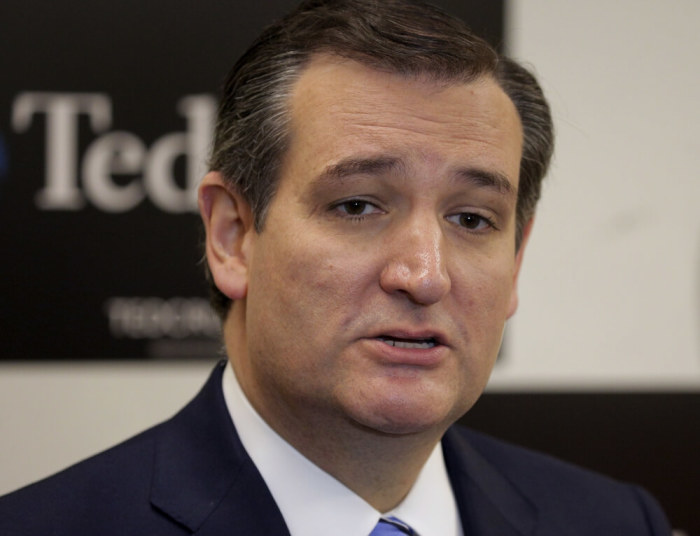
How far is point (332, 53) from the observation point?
5.42ft

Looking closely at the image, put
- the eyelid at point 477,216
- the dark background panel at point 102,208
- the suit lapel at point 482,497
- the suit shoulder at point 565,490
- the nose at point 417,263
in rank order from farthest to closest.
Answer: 1. the dark background panel at point 102,208
2. the suit shoulder at point 565,490
3. the suit lapel at point 482,497
4. the eyelid at point 477,216
5. the nose at point 417,263

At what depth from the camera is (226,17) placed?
2758 millimetres

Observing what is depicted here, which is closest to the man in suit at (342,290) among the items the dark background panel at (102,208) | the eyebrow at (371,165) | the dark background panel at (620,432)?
the eyebrow at (371,165)

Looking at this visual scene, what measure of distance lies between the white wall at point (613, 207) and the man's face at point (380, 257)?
126cm

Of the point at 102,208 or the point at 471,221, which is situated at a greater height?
the point at 471,221

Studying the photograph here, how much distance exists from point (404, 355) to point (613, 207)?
1585 millimetres

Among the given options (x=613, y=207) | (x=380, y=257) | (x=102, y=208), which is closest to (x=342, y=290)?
(x=380, y=257)

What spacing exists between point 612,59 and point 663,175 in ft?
1.26

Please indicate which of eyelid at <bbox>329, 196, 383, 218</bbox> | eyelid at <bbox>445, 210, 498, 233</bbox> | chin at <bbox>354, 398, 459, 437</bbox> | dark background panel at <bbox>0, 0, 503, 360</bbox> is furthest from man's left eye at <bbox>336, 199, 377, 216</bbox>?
dark background panel at <bbox>0, 0, 503, 360</bbox>

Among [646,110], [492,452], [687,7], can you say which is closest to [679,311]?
[646,110]

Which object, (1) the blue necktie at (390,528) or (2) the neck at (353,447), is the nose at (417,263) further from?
(1) the blue necktie at (390,528)

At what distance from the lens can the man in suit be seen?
1532 millimetres

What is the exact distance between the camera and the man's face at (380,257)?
1519 mm

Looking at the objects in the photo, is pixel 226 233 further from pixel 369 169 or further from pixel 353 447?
pixel 353 447
